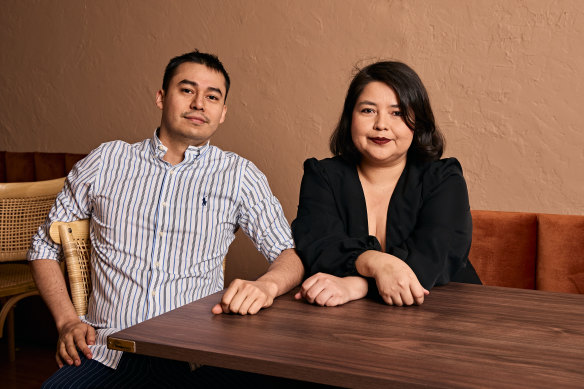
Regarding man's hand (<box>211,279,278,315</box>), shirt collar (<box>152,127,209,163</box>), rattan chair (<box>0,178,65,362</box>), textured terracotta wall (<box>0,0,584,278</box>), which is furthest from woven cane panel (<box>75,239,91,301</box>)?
textured terracotta wall (<box>0,0,584,278</box>)

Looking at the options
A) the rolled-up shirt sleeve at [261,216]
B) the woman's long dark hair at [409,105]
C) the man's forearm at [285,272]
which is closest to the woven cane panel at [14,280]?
the rolled-up shirt sleeve at [261,216]

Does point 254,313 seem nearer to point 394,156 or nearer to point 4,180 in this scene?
point 394,156

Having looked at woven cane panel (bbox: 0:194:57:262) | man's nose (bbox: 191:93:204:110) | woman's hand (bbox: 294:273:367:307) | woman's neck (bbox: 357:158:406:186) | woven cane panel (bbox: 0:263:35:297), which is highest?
man's nose (bbox: 191:93:204:110)

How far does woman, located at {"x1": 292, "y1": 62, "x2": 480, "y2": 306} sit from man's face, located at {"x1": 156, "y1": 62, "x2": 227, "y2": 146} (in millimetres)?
358

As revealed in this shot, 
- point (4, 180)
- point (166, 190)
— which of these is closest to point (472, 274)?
point (166, 190)

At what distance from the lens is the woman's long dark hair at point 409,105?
5.02ft

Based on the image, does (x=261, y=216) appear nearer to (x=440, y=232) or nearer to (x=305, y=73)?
(x=440, y=232)

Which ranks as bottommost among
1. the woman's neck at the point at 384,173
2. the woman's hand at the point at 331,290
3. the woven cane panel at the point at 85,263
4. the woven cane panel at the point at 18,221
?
the woven cane panel at the point at 18,221

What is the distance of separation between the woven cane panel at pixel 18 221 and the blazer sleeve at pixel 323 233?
1.59 m

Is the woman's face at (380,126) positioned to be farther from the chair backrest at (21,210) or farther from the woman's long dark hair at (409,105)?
the chair backrest at (21,210)

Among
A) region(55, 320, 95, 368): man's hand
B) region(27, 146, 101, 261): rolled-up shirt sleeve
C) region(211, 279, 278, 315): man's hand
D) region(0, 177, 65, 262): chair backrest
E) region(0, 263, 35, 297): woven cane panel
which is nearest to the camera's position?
region(211, 279, 278, 315): man's hand

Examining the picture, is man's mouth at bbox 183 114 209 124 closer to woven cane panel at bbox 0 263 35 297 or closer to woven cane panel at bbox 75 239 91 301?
woven cane panel at bbox 75 239 91 301

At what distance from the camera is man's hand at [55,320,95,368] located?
1.46 meters

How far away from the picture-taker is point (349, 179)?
1.63 metres
